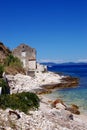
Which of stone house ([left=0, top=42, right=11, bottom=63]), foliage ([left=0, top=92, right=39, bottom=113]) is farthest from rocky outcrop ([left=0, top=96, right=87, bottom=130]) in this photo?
stone house ([left=0, top=42, right=11, bottom=63])

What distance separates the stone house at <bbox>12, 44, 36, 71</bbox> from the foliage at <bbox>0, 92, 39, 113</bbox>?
4219 centimetres

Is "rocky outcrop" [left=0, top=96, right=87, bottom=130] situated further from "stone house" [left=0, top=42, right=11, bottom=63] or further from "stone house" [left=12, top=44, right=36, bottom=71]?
"stone house" [left=12, top=44, right=36, bottom=71]

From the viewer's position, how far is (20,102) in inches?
887

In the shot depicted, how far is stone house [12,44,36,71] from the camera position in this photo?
6662 centimetres

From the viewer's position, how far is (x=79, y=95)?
41.8 metres

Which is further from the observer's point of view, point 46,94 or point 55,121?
point 46,94

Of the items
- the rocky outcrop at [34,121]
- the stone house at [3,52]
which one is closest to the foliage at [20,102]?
the rocky outcrop at [34,121]

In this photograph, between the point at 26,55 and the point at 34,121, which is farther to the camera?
the point at 26,55

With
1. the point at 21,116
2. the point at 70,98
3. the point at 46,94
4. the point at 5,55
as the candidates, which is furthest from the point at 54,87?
the point at 21,116

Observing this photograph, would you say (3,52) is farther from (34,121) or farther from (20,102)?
(34,121)

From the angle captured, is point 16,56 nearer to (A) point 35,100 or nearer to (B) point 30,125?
(A) point 35,100

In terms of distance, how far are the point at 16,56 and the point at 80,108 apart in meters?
36.6

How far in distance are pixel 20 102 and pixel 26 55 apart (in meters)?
44.3

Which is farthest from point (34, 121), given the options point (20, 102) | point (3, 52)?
point (3, 52)
